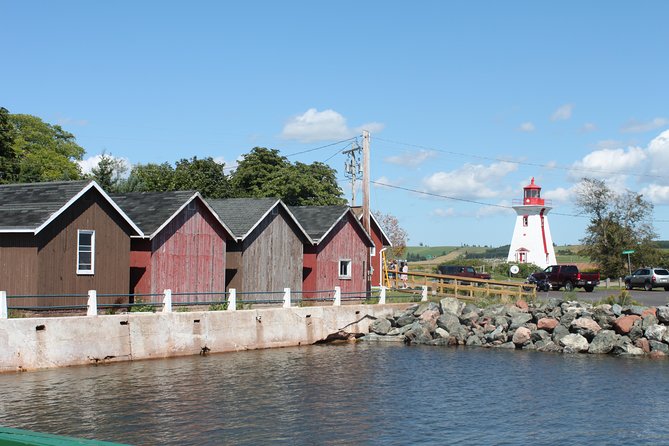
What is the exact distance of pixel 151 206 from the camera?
1389 inches

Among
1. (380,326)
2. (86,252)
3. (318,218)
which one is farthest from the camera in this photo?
(318,218)

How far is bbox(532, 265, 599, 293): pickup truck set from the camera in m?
61.3

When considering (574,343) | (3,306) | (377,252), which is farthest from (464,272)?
(3,306)

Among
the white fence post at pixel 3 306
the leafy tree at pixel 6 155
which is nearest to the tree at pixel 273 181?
the leafy tree at pixel 6 155

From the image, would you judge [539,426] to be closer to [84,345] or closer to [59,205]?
[84,345]

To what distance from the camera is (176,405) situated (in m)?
20.7

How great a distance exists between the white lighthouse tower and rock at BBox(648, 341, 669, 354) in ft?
192

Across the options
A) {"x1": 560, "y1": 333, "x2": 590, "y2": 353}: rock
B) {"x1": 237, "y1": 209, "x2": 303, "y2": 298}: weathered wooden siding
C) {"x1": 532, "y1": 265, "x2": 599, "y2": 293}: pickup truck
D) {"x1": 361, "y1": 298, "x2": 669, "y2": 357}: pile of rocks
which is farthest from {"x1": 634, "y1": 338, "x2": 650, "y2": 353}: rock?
A: {"x1": 532, "y1": 265, "x2": 599, "y2": 293}: pickup truck

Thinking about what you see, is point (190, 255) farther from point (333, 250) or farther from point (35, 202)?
point (333, 250)

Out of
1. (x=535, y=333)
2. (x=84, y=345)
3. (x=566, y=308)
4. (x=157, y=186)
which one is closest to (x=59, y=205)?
(x=84, y=345)

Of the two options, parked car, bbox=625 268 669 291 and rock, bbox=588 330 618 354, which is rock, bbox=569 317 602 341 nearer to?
rock, bbox=588 330 618 354

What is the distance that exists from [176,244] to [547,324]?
16.5 meters

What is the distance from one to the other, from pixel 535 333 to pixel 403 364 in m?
8.28

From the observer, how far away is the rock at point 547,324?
119ft
